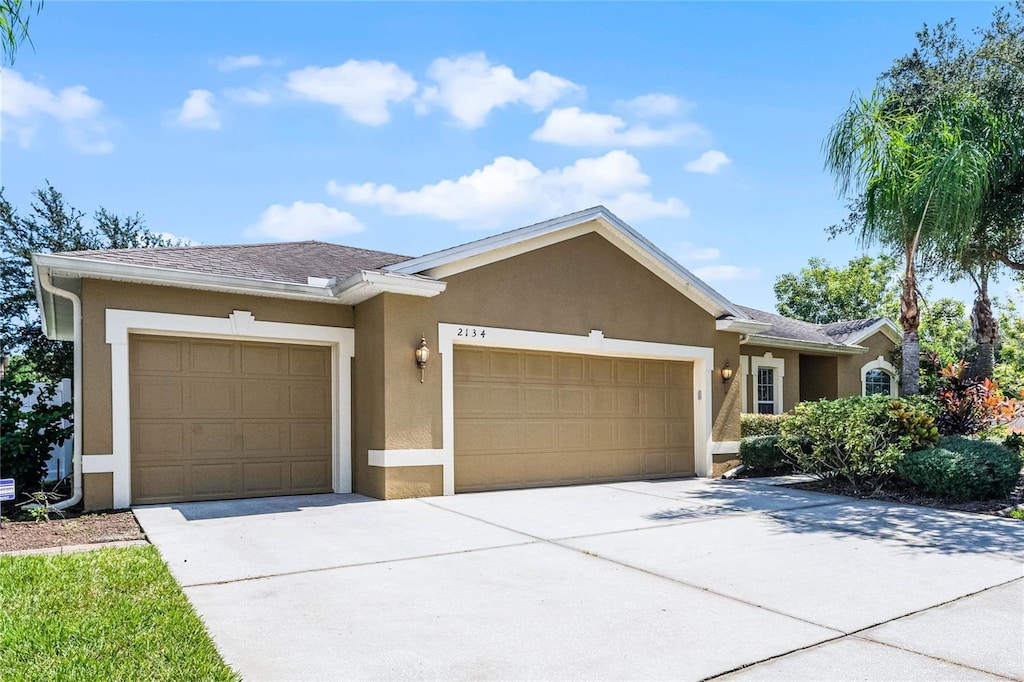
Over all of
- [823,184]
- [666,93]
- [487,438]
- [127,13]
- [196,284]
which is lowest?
[487,438]

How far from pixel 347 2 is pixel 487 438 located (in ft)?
21.2

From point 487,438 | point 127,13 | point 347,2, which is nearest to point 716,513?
point 487,438

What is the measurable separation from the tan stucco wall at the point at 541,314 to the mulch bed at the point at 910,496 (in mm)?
2241

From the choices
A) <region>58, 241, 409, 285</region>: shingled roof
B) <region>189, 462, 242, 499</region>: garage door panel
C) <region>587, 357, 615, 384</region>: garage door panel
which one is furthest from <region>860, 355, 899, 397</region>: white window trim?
<region>189, 462, 242, 499</region>: garage door panel

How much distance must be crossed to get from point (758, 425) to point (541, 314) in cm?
699

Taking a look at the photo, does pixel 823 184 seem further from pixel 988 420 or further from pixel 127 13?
pixel 127 13

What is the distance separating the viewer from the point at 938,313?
103ft

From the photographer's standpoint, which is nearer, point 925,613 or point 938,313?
point 925,613

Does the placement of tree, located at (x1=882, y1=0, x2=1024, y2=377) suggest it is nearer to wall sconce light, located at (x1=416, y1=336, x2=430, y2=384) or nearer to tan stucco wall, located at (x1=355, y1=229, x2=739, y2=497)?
tan stucco wall, located at (x1=355, y1=229, x2=739, y2=497)

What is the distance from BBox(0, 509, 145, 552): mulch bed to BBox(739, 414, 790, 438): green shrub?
11882mm

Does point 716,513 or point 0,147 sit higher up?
point 0,147

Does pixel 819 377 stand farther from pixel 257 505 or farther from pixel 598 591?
pixel 598 591

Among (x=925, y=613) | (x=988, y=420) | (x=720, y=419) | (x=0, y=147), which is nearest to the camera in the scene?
(x=925, y=613)

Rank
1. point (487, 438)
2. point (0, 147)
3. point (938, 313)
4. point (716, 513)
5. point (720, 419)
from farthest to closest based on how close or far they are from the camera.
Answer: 1. point (938, 313)
2. point (720, 419)
3. point (487, 438)
4. point (716, 513)
5. point (0, 147)
